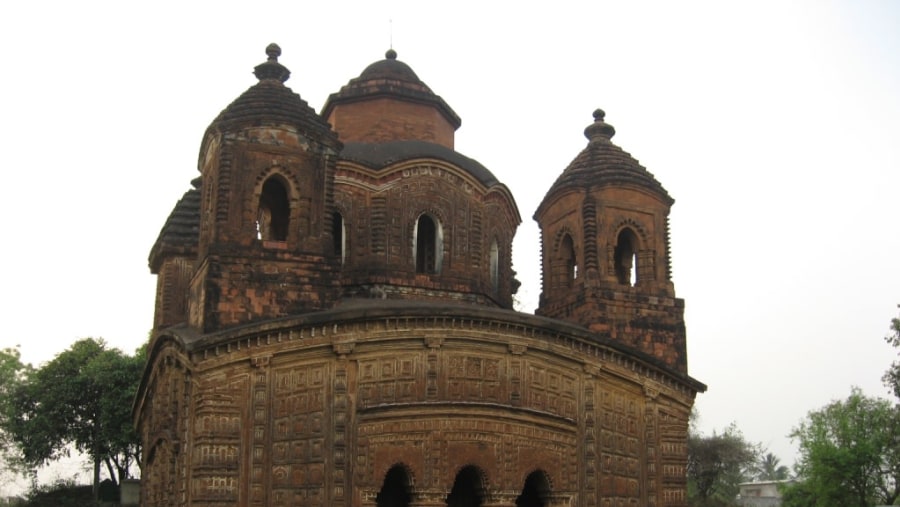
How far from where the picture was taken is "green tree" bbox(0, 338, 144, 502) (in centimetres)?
2420

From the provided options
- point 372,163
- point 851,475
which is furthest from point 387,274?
point 851,475

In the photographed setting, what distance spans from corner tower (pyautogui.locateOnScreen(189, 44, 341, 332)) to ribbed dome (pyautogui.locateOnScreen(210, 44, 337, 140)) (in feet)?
0.04

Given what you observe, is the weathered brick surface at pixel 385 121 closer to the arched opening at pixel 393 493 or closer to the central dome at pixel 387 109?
the central dome at pixel 387 109

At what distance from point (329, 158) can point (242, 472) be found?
449 centimetres

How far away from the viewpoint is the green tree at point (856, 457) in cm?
2597

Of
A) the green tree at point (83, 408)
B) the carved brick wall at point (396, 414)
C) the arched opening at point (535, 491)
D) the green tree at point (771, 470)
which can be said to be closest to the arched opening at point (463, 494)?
the arched opening at point (535, 491)

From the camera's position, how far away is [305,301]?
1227 centimetres

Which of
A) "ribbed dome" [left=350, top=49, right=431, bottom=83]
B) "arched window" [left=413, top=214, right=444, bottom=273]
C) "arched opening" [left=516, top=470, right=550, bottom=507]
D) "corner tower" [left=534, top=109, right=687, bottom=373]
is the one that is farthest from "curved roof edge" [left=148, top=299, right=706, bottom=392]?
"ribbed dome" [left=350, top=49, right=431, bottom=83]

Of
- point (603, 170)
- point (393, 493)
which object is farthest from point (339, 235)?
point (603, 170)

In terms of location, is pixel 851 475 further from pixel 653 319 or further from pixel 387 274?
pixel 387 274

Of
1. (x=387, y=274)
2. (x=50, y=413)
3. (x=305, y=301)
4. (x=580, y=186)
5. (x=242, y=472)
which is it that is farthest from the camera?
(x=50, y=413)

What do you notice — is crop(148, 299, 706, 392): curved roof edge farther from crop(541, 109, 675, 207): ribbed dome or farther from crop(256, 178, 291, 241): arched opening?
crop(541, 109, 675, 207): ribbed dome

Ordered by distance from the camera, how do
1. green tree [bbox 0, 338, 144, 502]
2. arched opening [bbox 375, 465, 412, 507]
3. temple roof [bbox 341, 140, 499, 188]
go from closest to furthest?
arched opening [bbox 375, 465, 412, 507]
temple roof [bbox 341, 140, 499, 188]
green tree [bbox 0, 338, 144, 502]

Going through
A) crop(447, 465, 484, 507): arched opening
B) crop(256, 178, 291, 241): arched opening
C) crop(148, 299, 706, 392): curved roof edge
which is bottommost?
crop(447, 465, 484, 507): arched opening
